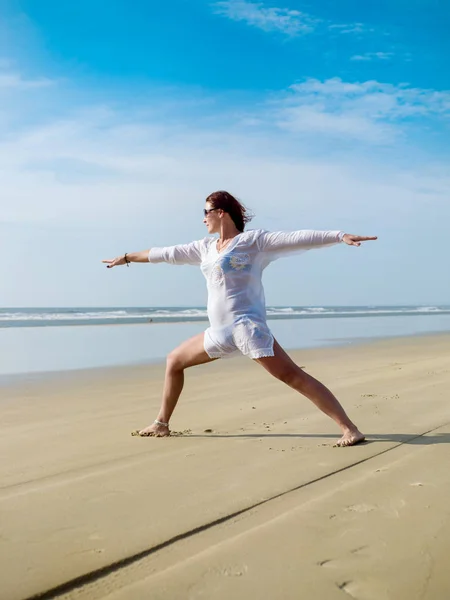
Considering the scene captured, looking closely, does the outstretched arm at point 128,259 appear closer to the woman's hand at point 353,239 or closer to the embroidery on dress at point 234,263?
the embroidery on dress at point 234,263

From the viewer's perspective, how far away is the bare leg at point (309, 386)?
4.55 meters

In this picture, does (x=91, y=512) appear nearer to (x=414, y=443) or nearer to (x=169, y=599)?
(x=169, y=599)

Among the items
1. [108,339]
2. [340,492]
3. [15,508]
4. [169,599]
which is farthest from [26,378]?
[108,339]

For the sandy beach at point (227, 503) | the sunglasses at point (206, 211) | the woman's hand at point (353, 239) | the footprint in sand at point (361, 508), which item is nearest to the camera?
the sandy beach at point (227, 503)

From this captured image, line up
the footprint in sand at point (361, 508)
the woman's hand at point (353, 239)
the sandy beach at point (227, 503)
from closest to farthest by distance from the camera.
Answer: the sandy beach at point (227, 503), the footprint in sand at point (361, 508), the woman's hand at point (353, 239)

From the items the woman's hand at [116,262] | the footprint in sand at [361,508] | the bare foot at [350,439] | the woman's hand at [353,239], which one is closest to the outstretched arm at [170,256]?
the woman's hand at [116,262]

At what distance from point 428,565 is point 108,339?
16099mm

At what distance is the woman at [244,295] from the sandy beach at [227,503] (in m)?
0.45

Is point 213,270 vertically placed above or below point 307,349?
above

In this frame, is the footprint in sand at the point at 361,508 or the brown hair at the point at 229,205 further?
the brown hair at the point at 229,205

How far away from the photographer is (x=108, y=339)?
18.0 m

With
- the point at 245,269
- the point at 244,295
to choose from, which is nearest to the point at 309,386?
the point at 244,295

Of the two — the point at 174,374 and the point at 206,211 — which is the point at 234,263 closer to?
A: the point at 206,211

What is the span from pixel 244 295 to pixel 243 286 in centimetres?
7
